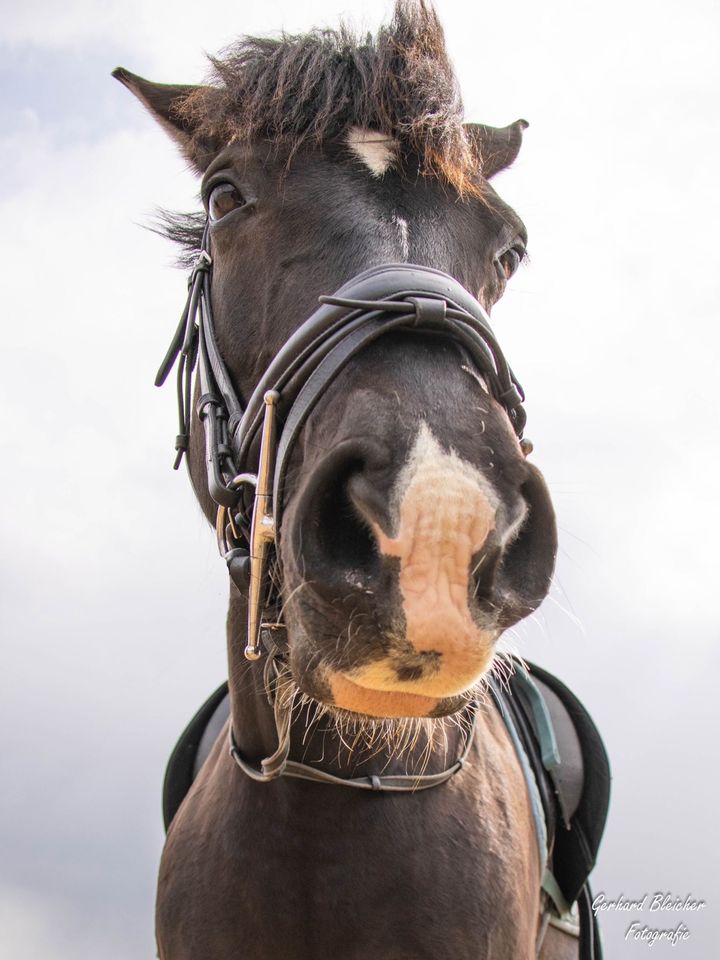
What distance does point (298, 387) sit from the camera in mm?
2576

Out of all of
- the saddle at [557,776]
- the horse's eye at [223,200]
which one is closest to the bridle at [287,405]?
the horse's eye at [223,200]

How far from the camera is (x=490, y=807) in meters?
3.31

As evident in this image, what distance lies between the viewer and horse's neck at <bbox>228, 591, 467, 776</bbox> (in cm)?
296

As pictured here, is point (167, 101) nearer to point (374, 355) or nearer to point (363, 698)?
point (374, 355)

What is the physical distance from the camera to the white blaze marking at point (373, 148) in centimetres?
297

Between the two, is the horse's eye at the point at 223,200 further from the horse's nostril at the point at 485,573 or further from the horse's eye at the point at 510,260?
the horse's nostril at the point at 485,573

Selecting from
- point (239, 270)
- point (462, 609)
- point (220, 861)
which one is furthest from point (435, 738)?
point (239, 270)

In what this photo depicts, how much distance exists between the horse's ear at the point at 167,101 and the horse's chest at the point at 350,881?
261cm

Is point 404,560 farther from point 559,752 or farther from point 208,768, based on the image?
point 559,752

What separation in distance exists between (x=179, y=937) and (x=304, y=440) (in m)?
1.93

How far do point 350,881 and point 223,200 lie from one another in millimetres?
2370

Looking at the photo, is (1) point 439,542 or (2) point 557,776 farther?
(2) point 557,776

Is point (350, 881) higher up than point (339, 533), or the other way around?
point (339, 533)

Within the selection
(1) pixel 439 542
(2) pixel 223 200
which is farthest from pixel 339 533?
(2) pixel 223 200
